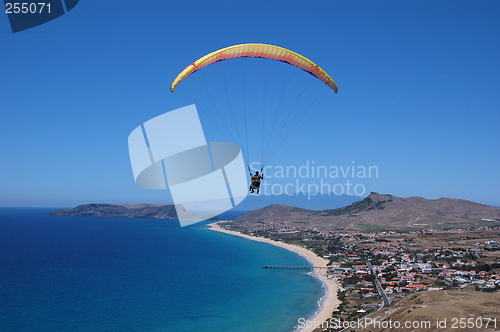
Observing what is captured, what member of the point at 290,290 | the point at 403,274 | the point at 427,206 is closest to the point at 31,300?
the point at 290,290

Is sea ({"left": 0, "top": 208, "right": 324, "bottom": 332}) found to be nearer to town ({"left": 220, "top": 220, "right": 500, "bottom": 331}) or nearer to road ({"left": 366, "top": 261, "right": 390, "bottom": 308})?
town ({"left": 220, "top": 220, "right": 500, "bottom": 331})

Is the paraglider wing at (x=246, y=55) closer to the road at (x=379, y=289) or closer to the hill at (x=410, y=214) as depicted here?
the road at (x=379, y=289)

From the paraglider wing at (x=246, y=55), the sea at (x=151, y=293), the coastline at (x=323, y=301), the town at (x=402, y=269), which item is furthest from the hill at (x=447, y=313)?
the paraglider wing at (x=246, y=55)

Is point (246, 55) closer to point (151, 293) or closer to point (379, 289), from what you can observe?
point (379, 289)

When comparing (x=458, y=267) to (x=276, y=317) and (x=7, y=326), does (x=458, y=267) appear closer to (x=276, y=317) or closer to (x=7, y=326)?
(x=276, y=317)

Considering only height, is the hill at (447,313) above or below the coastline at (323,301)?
above

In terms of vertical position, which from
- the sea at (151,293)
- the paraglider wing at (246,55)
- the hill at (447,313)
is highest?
the paraglider wing at (246,55)

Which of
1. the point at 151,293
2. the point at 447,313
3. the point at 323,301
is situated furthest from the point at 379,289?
the point at 151,293

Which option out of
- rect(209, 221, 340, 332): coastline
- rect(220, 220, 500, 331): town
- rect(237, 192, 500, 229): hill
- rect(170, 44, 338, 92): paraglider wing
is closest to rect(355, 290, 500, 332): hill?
rect(220, 220, 500, 331): town
